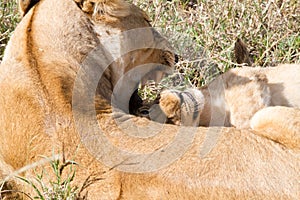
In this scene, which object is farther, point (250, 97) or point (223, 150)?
point (250, 97)

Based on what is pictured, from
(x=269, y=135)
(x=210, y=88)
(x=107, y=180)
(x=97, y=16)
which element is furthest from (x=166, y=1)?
(x=107, y=180)

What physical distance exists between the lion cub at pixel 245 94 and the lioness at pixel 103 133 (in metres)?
0.53

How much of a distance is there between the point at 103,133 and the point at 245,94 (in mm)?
1037

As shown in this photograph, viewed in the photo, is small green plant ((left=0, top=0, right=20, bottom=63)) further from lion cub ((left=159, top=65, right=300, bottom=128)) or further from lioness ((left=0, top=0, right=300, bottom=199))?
lion cub ((left=159, top=65, right=300, bottom=128))

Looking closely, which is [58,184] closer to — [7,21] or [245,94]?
[245,94]

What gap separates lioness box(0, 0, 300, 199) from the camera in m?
2.72

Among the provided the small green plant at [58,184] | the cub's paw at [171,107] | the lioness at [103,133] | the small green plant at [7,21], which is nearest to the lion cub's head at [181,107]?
the cub's paw at [171,107]

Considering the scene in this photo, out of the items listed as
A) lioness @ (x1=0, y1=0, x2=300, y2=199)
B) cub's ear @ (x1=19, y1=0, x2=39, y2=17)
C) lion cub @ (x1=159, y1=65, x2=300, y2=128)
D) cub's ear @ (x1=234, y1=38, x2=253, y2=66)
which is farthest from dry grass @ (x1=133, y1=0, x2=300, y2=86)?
cub's ear @ (x1=19, y1=0, x2=39, y2=17)

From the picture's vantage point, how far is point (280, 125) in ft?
10.3

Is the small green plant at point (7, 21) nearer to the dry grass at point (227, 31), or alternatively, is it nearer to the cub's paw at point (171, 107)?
the dry grass at point (227, 31)

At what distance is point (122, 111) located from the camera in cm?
330

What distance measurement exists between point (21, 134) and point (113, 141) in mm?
419

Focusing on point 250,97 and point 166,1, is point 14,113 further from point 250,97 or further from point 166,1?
point 166,1

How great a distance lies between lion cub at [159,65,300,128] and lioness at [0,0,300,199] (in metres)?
0.53
